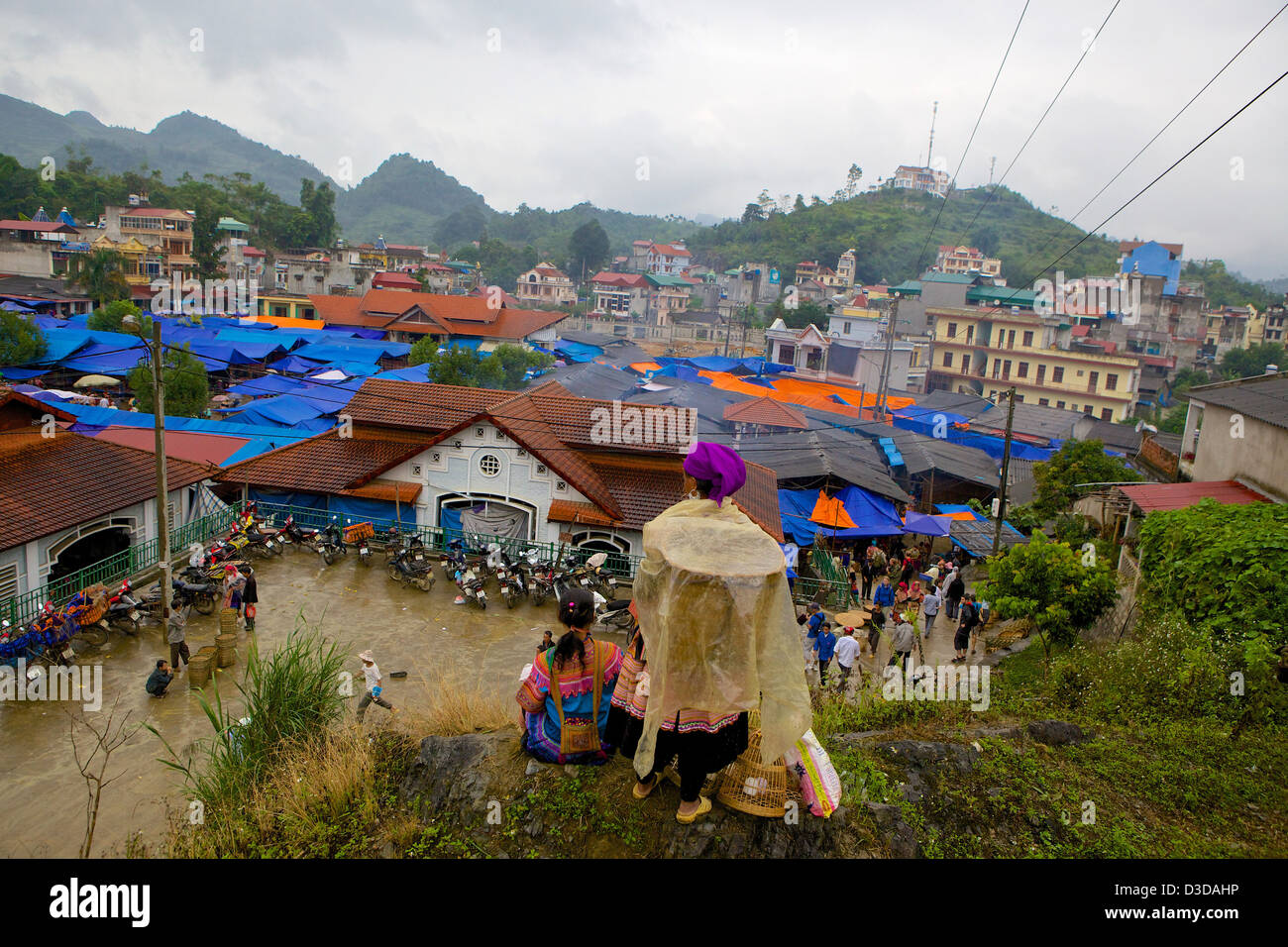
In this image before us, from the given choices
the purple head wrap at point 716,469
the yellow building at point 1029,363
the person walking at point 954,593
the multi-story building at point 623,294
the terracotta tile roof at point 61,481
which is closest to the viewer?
the purple head wrap at point 716,469

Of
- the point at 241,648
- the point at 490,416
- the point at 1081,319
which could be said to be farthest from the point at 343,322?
the point at 1081,319

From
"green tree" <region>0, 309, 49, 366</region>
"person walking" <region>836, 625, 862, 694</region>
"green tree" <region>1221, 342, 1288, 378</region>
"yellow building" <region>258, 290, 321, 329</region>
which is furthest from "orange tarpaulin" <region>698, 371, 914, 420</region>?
"yellow building" <region>258, 290, 321, 329</region>

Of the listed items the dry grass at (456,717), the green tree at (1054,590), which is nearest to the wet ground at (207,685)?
the dry grass at (456,717)

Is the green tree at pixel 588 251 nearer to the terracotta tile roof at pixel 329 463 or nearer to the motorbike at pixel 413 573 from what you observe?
the terracotta tile roof at pixel 329 463

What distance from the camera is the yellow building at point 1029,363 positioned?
49344mm

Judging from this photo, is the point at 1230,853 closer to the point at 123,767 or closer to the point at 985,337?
the point at 123,767

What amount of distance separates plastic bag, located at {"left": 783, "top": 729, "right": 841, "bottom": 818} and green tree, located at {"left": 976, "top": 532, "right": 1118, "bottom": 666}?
7622mm

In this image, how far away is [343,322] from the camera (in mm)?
48312

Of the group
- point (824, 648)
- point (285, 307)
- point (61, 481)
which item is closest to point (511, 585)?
point (824, 648)

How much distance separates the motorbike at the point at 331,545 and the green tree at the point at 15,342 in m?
24.2

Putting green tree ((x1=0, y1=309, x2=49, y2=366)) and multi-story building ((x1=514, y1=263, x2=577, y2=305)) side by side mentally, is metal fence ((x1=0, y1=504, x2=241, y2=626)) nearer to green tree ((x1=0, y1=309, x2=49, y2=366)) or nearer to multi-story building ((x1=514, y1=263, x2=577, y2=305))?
green tree ((x1=0, y1=309, x2=49, y2=366))

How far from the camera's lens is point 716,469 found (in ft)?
13.0

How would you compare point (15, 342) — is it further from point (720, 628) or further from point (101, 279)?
point (720, 628)
